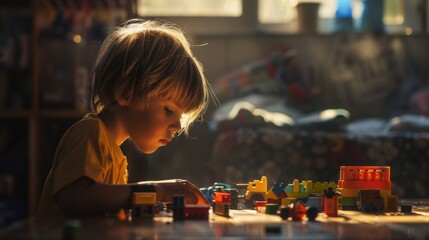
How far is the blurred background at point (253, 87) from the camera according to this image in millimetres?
2740

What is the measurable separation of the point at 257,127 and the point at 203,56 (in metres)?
0.40

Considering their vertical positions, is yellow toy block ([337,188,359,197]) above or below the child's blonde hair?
below

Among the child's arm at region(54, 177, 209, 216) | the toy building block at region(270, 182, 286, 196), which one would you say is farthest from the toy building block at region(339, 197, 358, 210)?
the child's arm at region(54, 177, 209, 216)

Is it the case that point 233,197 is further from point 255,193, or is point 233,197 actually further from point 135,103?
point 135,103

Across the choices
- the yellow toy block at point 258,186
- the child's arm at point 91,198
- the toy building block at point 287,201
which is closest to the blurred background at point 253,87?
the yellow toy block at point 258,186

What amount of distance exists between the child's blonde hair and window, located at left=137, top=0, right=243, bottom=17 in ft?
5.31

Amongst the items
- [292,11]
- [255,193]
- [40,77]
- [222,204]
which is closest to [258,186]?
[255,193]

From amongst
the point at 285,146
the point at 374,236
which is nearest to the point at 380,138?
the point at 285,146

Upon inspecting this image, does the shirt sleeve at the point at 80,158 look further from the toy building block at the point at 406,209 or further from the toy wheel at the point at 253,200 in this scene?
the toy building block at the point at 406,209

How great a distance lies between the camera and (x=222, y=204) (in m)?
1.23

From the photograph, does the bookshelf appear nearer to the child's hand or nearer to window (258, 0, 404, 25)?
window (258, 0, 404, 25)

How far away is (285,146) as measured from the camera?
2.74 meters

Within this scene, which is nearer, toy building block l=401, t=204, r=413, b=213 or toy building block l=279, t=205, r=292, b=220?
toy building block l=279, t=205, r=292, b=220

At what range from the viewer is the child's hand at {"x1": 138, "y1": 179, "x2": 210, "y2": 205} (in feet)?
4.25
